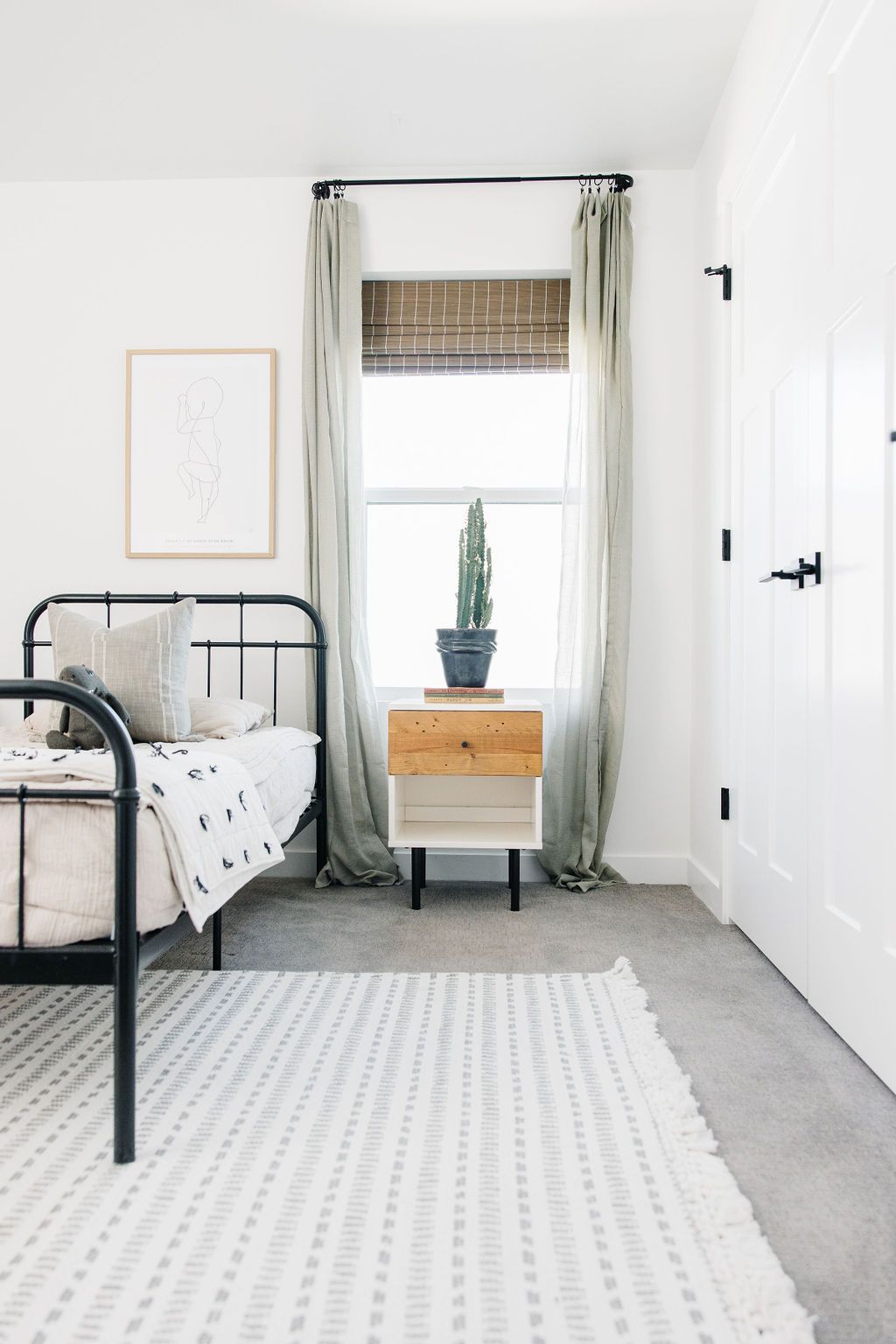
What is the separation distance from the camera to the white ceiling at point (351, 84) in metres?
2.28

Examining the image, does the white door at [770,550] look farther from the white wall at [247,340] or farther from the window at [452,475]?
the window at [452,475]

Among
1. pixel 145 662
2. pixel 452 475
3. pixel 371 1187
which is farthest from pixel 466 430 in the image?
pixel 371 1187

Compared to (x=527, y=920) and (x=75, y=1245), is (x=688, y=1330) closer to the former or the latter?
(x=75, y=1245)

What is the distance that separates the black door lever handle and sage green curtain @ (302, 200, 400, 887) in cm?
144

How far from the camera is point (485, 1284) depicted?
38.7 inches

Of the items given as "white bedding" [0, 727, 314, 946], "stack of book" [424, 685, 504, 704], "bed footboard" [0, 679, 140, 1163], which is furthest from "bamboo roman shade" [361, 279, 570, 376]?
"bed footboard" [0, 679, 140, 1163]

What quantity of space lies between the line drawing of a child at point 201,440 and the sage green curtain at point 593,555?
124cm

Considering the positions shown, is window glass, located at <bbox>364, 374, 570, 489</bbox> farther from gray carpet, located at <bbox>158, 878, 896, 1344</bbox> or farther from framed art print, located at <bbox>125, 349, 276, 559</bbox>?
gray carpet, located at <bbox>158, 878, 896, 1344</bbox>

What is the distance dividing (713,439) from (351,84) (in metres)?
1.51

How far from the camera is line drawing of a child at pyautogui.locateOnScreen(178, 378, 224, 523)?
3.08 m

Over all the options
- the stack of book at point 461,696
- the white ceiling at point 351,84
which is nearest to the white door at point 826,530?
the white ceiling at point 351,84

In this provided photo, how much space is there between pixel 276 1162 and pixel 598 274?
2.76m

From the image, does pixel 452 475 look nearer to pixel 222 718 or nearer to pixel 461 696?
pixel 461 696

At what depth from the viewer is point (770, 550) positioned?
216 centimetres
